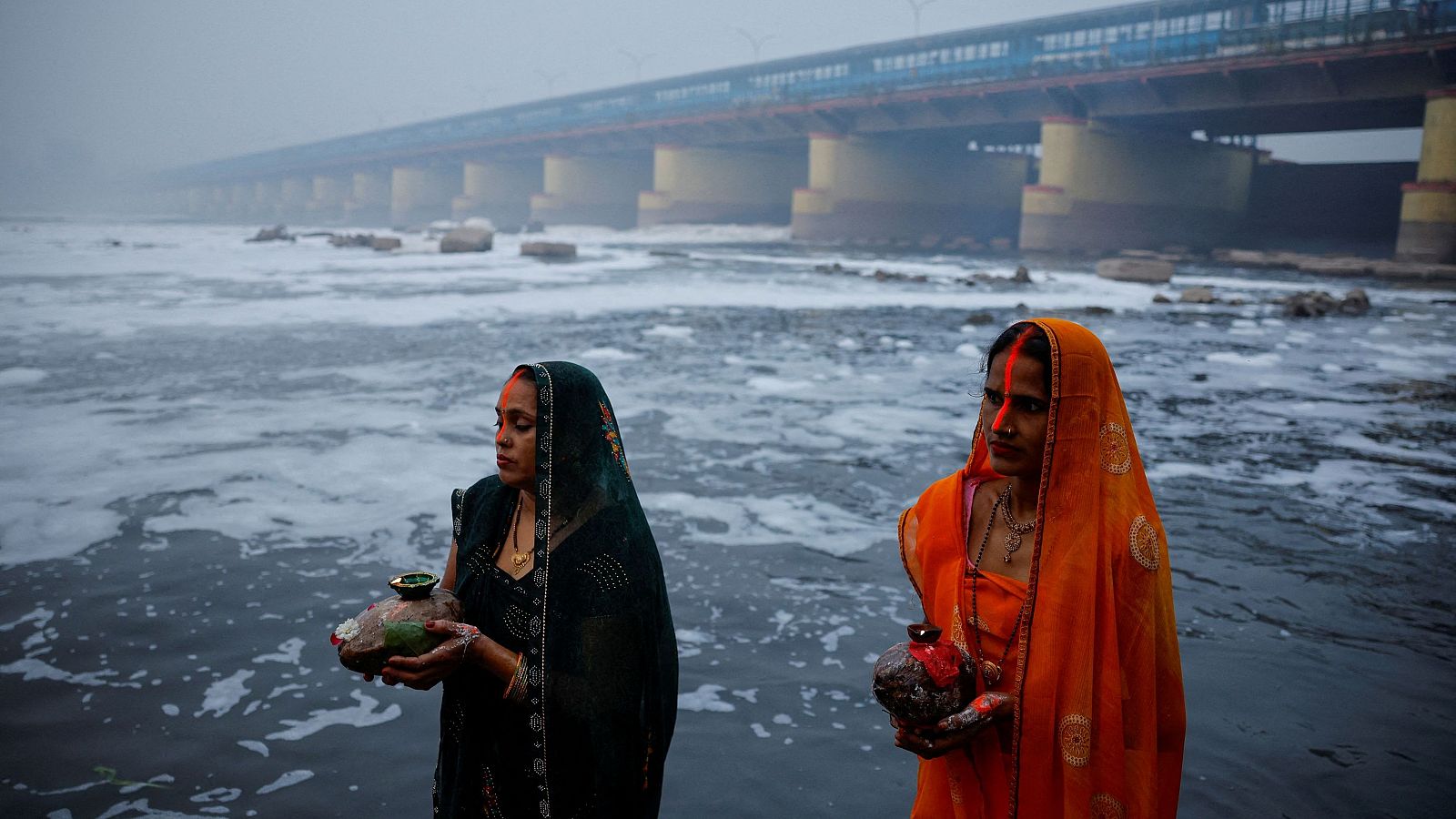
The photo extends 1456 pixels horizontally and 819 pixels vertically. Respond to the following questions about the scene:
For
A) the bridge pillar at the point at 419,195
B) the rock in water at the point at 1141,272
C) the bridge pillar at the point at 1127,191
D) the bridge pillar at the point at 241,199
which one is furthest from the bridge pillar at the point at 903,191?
the bridge pillar at the point at 241,199

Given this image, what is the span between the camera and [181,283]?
65.2 feet

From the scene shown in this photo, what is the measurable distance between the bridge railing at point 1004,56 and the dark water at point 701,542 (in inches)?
797

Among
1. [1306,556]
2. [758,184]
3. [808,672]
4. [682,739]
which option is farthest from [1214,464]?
[758,184]

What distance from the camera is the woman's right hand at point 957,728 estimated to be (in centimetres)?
181

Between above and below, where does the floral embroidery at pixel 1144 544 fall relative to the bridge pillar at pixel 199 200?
below

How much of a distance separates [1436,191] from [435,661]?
31.3 m

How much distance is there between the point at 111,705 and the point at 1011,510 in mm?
3135

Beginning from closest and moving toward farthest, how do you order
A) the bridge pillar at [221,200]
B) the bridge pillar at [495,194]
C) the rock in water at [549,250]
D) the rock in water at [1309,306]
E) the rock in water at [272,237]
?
the rock in water at [1309,306], the rock in water at [549,250], the rock in water at [272,237], the bridge pillar at [495,194], the bridge pillar at [221,200]

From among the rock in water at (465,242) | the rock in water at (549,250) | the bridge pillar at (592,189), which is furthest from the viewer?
the bridge pillar at (592,189)

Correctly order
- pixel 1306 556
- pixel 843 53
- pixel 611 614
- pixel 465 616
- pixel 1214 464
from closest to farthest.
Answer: pixel 611 614
pixel 465 616
pixel 1306 556
pixel 1214 464
pixel 843 53

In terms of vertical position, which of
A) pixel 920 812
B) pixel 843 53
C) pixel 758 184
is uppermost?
pixel 843 53

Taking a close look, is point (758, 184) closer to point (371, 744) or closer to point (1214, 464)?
point (1214, 464)

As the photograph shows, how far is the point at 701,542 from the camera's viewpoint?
18.1 feet

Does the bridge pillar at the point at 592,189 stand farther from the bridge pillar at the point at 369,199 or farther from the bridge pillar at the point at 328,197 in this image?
the bridge pillar at the point at 328,197
